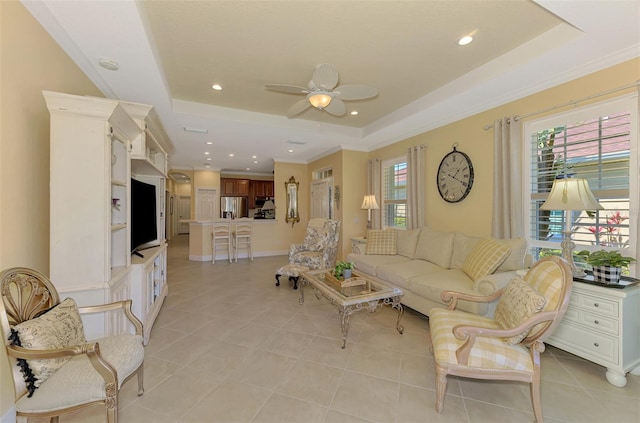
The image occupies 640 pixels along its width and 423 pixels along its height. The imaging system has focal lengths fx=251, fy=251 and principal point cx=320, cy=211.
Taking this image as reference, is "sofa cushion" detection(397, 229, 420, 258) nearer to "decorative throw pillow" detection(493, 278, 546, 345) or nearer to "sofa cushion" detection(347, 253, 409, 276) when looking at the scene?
"sofa cushion" detection(347, 253, 409, 276)

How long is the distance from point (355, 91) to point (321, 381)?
269 centimetres

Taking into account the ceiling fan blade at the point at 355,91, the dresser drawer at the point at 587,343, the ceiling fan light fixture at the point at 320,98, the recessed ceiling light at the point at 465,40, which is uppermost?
the recessed ceiling light at the point at 465,40

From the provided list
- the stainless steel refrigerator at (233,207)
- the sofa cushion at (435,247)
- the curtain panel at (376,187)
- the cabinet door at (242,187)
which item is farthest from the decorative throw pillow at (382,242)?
the cabinet door at (242,187)

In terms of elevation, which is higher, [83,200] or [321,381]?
[83,200]

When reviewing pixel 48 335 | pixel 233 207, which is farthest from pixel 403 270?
Result: pixel 233 207

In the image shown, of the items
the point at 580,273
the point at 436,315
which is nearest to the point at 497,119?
the point at 580,273

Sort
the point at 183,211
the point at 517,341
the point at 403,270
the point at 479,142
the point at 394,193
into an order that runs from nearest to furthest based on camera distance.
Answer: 1. the point at 517,341
2. the point at 403,270
3. the point at 479,142
4. the point at 394,193
5. the point at 183,211

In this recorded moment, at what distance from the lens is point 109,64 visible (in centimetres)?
233

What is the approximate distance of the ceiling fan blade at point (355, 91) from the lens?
2.54 m

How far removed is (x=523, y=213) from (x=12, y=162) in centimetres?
455

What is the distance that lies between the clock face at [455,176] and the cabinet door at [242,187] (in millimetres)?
7853

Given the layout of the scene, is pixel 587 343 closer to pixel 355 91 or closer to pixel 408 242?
pixel 408 242

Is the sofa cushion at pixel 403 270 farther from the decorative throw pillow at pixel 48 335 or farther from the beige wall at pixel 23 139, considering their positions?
the beige wall at pixel 23 139

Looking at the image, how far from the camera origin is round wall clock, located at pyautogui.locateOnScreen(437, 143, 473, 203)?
3.56 meters
